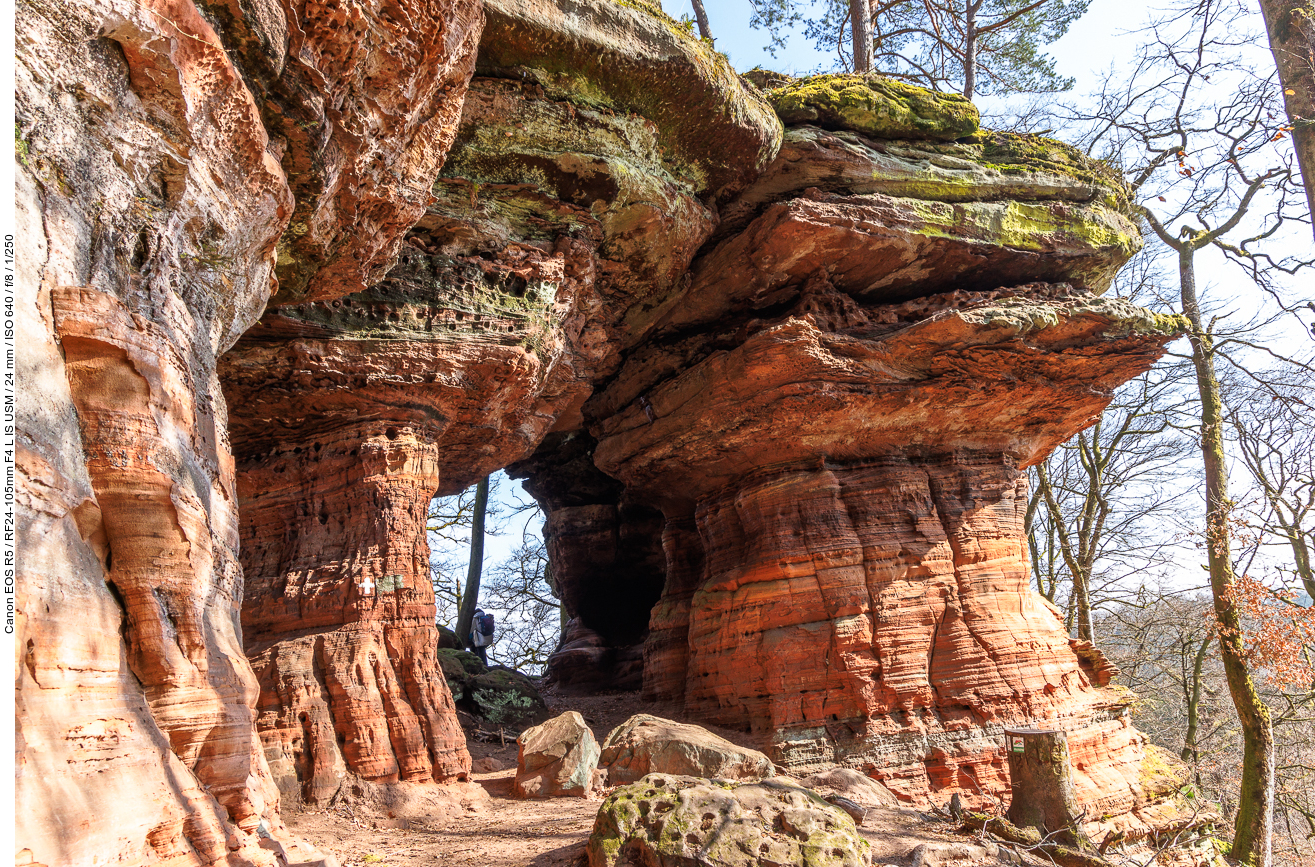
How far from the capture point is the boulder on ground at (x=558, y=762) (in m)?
6.83

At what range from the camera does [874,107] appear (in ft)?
30.9

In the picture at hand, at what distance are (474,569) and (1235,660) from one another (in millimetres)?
14316

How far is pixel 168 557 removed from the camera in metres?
3.09

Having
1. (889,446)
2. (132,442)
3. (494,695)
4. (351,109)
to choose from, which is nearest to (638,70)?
(351,109)

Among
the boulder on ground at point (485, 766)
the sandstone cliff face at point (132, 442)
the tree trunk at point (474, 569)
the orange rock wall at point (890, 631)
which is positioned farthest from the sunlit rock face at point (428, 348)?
the tree trunk at point (474, 569)

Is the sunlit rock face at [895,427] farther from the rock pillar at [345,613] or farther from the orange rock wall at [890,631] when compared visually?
the rock pillar at [345,613]

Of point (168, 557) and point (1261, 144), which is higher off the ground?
point (1261, 144)

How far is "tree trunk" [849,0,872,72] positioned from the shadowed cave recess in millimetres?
2670

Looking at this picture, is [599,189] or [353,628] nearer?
[353,628]

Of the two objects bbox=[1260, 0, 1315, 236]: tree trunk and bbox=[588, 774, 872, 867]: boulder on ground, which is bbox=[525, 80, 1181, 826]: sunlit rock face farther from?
bbox=[588, 774, 872, 867]: boulder on ground

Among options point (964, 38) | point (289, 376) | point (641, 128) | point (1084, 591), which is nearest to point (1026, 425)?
point (1084, 591)

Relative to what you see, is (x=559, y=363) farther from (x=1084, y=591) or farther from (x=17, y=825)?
(x=1084, y=591)

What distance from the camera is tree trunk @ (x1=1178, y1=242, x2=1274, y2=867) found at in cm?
977

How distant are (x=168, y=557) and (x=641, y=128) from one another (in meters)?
6.07
